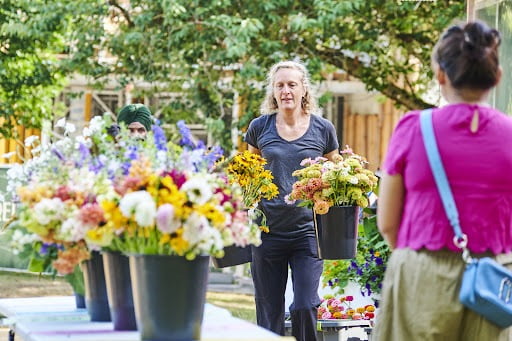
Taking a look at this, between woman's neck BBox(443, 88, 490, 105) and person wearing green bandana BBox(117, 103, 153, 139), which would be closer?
woman's neck BBox(443, 88, 490, 105)

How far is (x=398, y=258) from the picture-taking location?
164 inches

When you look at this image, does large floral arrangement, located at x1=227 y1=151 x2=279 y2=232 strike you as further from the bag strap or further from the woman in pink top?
the bag strap

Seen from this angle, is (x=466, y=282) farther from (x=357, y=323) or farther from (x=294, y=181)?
(x=357, y=323)

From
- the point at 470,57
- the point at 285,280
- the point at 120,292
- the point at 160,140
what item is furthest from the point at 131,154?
the point at 285,280

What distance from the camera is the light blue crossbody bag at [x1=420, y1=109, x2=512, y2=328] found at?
3986 millimetres

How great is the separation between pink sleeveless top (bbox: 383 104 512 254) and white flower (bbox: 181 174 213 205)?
0.64m

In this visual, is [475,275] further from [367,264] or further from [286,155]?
[367,264]

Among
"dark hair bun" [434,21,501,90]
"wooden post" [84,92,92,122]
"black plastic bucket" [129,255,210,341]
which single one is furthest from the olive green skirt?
"wooden post" [84,92,92,122]

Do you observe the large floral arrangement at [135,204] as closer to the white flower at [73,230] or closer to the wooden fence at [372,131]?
the white flower at [73,230]

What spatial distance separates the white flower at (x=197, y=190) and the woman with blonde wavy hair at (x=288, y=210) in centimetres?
313

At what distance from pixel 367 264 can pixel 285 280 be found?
0.91 metres

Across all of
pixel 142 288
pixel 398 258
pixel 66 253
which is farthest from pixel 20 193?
pixel 398 258

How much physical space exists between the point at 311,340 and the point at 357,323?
841mm

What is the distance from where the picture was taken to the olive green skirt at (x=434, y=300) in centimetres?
406
